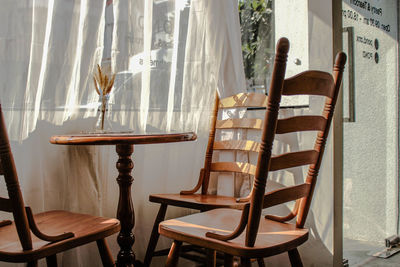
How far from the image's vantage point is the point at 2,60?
178cm

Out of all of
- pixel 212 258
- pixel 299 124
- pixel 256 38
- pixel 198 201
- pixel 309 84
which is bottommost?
pixel 212 258

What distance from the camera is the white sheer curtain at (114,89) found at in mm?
1866

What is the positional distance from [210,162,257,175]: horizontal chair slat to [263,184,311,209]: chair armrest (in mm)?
755

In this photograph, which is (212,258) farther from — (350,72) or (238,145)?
(350,72)

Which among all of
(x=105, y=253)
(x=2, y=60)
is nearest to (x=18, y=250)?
(x=105, y=253)

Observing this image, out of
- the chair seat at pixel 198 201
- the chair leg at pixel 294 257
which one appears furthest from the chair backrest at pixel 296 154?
the chair seat at pixel 198 201

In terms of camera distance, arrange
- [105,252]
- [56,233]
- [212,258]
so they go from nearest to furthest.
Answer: [56,233] < [105,252] < [212,258]

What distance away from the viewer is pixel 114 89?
2201 mm

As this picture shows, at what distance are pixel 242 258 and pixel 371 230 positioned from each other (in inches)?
70.1

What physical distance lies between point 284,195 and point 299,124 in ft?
0.81

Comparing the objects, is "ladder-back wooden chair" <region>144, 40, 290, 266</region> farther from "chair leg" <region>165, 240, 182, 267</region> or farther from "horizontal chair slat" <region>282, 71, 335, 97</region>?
"horizontal chair slat" <region>282, 71, 335, 97</region>

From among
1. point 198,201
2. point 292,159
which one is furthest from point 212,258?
point 292,159

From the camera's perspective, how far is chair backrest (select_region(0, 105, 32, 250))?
1201 mm

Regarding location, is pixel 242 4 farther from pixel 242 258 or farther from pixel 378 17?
Answer: pixel 242 258
